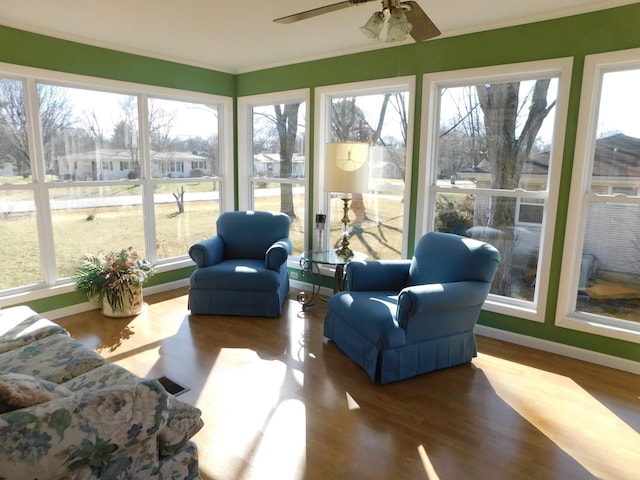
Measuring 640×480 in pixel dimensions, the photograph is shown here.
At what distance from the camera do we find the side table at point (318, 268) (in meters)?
3.65

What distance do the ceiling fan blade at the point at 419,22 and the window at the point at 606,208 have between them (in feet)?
4.69

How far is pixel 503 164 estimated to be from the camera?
3.45 m

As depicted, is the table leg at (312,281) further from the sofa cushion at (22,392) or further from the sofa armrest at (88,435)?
the sofa cushion at (22,392)

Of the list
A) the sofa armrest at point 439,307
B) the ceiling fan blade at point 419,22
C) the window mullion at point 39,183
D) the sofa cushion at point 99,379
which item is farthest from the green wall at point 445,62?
the sofa cushion at point 99,379

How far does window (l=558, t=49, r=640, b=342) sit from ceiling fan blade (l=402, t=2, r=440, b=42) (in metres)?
1.43

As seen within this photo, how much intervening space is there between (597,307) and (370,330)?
178cm

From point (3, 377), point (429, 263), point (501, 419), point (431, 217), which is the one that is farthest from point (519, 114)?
point (3, 377)

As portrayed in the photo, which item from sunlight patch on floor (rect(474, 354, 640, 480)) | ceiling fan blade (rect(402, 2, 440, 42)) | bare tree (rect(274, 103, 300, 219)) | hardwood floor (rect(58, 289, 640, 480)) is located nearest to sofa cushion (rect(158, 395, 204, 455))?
hardwood floor (rect(58, 289, 640, 480))

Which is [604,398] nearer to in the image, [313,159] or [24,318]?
[313,159]

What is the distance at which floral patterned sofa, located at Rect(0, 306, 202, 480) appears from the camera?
3.84 ft

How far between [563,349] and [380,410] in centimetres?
167

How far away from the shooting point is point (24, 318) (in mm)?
2521

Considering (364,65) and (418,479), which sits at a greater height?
(364,65)

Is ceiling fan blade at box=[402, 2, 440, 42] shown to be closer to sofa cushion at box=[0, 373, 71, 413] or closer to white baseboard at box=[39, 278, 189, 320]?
sofa cushion at box=[0, 373, 71, 413]
